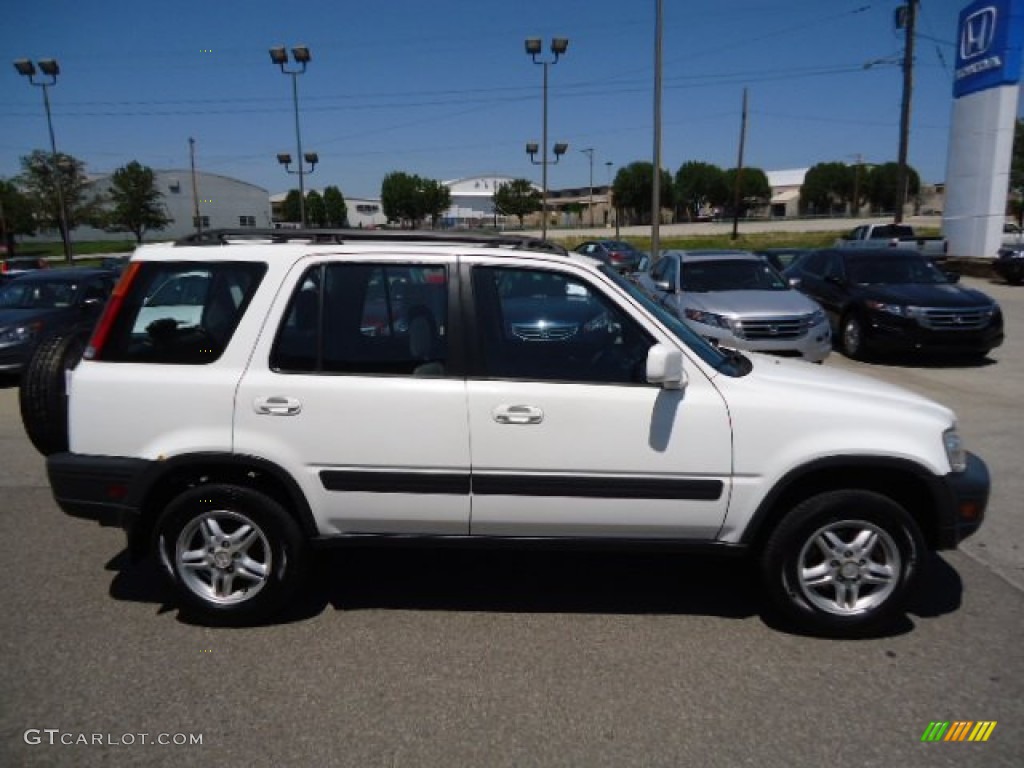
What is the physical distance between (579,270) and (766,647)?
Answer: 1921 millimetres

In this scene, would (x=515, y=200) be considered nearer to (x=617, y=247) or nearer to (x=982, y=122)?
(x=617, y=247)

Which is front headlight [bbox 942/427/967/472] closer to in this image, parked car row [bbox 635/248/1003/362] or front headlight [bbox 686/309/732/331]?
parked car row [bbox 635/248/1003/362]

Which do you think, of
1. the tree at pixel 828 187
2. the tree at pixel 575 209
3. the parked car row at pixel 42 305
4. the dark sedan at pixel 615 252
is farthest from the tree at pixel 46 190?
the tree at pixel 828 187

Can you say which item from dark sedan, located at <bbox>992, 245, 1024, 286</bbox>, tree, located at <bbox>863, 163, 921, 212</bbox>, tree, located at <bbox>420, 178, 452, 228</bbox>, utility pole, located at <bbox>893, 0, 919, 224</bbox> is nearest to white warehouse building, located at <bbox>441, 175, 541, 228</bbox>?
tree, located at <bbox>420, 178, 452, 228</bbox>

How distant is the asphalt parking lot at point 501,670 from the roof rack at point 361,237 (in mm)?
978

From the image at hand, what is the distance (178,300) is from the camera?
387cm

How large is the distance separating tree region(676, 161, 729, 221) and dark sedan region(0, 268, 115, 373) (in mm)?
109112

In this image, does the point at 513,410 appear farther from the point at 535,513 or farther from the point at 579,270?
the point at 579,270

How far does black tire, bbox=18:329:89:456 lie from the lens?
12.8 feet

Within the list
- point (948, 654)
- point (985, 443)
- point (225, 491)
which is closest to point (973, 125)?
point (985, 443)

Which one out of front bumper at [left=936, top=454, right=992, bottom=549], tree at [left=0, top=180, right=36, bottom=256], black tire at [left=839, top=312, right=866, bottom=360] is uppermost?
tree at [left=0, top=180, right=36, bottom=256]

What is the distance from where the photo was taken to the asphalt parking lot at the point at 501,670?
2.75 m

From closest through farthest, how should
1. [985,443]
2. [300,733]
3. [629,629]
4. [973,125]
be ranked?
[300,733]
[629,629]
[985,443]
[973,125]

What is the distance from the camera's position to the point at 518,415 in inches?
132
